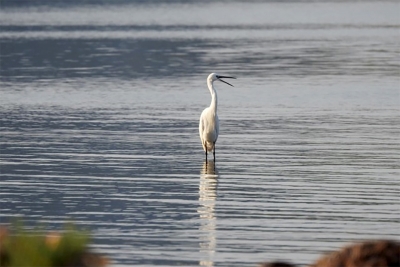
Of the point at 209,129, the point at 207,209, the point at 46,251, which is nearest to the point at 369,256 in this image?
the point at 46,251

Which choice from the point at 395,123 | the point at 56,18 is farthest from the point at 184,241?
the point at 56,18

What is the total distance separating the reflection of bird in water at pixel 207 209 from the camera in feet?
36.5

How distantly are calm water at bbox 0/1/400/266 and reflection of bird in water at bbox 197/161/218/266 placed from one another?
17mm

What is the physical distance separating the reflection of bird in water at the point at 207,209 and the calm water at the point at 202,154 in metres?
0.02

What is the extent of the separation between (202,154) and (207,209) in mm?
4922

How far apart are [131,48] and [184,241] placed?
37892mm

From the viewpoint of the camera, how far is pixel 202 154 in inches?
724

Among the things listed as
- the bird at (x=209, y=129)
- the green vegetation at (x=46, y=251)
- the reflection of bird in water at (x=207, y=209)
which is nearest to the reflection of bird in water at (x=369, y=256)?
the green vegetation at (x=46, y=251)

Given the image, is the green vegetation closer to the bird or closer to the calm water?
the calm water

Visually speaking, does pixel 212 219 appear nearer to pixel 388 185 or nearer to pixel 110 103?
pixel 388 185

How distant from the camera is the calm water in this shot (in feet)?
39.1

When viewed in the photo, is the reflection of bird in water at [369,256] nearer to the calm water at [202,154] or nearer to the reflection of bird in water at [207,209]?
the calm water at [202,154]

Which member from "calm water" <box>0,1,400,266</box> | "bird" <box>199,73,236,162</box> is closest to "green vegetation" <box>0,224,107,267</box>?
"calm water" <box>0,1,400,266</box>

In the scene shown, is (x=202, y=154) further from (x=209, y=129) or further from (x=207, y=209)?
(x=207, y=209)
